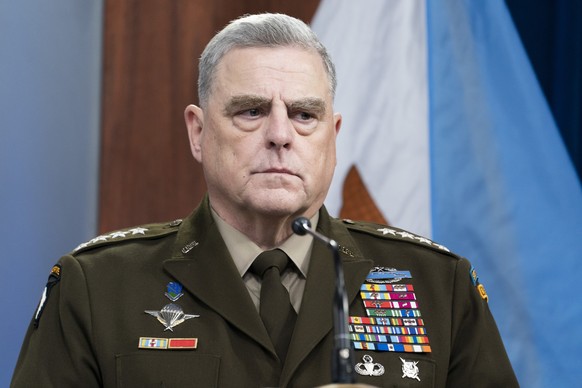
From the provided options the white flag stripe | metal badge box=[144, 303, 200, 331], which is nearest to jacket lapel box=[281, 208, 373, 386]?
metal badge box=[144, 303, 200, 331]

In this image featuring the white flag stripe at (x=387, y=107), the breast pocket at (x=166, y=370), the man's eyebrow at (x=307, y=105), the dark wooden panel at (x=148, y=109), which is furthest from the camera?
the dark wooden panel at (x=148, y=109)

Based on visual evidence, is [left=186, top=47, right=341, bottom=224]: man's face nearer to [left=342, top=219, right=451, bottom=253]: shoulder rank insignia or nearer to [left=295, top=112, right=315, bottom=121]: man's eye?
[left=295, top=112, right=315, bottom=121]: man's eye

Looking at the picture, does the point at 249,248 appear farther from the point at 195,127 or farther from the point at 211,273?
the point at 195,127

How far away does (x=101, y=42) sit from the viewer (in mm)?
2770

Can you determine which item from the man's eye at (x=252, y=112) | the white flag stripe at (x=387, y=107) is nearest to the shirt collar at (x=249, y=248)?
the man's eye at (x=252, y=112)

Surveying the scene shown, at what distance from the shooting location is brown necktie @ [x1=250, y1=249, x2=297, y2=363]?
1.67 metres

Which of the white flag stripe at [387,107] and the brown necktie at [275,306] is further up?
the white flag stripe at [387,107]

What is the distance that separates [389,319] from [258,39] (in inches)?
23.8

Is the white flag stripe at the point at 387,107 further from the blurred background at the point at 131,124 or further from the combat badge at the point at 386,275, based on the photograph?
the combat badge at the point at 386,275

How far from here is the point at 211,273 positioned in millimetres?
1754

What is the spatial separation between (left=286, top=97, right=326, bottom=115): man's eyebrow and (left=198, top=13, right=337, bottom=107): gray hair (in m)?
0.11

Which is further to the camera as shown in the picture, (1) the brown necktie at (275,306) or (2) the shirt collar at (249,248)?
(2) the shirt collar at (249,248)

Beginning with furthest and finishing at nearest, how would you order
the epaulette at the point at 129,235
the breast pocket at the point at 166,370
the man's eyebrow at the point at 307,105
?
the epaulette at the point at 129,235
the man's eyebrow at the point at 307,105
the breast pocket at the point at 166,370

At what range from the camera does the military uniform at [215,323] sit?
1641 millimetres
